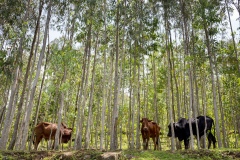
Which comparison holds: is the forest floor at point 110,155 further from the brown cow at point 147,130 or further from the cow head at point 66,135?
the cow head at point 66,135

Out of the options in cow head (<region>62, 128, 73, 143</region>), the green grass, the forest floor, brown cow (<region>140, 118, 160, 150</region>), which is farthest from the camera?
cow head (<region>62, 128, 73, 143</region>)

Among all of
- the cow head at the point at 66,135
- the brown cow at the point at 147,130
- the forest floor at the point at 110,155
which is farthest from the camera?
the cow head at the point at 66,135

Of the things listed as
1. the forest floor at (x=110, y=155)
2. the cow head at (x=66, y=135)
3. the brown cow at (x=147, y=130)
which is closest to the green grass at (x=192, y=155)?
the forest floor at (x=110, y=155)

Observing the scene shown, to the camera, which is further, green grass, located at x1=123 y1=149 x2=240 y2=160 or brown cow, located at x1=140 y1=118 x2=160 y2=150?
brown cow, located at x1=140 y1=118 x2=160 y2=150

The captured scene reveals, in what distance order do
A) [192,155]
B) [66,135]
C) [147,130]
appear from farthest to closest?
[66,135] → [147,130] → [192,155]

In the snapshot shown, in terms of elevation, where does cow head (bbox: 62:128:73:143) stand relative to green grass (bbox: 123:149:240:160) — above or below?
above

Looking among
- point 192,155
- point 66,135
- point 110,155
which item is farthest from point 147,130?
point 66,135

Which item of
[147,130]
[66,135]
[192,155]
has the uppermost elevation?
[147,130]

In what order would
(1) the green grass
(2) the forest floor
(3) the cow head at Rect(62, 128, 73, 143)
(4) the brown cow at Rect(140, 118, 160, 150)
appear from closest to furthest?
(2) the forest floor
(1) the green grass
(4) the brown cow at Rect(140, 118, 160, 150)
(3) the cow head at Rect(62, 128, 73, 143)

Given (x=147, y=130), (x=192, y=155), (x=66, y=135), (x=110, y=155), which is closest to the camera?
(x=110, y=155)

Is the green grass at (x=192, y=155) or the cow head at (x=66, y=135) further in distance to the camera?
the cow head at (x=66, y=135)

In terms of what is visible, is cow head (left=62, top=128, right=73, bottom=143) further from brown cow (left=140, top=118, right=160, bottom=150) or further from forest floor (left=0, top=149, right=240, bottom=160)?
forest floor (left=0, top=149, right=240, bottom=160)

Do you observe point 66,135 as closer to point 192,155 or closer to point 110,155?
point 110,155

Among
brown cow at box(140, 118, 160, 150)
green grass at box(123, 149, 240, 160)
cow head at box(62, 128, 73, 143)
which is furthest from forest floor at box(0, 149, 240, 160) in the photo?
cow head at box(62, 128, 73, 143)
